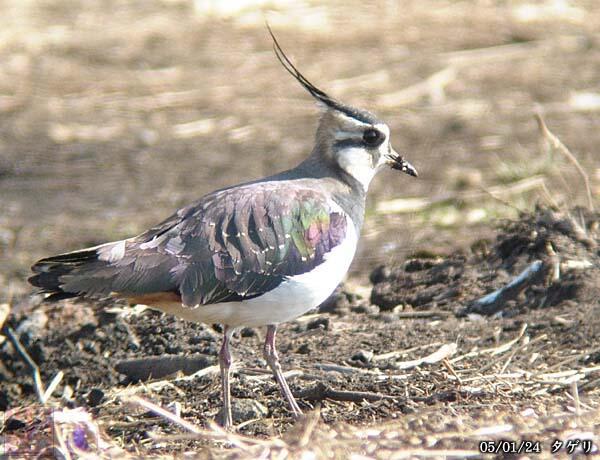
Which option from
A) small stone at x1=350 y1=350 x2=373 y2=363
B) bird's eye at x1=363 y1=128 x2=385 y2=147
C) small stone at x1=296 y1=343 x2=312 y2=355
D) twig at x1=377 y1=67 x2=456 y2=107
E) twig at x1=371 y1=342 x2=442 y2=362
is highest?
bird's eye at x1=363 y1=128 x2=385 y2=147

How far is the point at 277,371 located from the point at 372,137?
1548 millimetres

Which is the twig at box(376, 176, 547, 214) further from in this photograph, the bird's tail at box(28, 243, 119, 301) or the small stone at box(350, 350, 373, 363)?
the bird's tail at box(28, 243, 119, 301)

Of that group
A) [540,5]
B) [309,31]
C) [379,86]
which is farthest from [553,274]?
[540,5]

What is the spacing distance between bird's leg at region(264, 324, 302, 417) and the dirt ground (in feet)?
0.32

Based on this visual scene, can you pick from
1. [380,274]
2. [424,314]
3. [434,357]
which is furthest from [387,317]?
[434,357]

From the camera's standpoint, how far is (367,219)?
10070mm

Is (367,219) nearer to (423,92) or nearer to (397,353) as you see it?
(397,353)

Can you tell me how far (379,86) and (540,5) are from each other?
12.8ft

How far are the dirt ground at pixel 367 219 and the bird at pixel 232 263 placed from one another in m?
0.52

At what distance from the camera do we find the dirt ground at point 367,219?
5723 millimetres

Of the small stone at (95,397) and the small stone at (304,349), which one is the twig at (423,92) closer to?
the small stone at (304,349)

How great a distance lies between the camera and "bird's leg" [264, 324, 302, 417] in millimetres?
Answer: 5941

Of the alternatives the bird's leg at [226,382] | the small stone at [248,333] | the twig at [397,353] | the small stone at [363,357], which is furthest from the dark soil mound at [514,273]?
the bird's leg at [226,382]

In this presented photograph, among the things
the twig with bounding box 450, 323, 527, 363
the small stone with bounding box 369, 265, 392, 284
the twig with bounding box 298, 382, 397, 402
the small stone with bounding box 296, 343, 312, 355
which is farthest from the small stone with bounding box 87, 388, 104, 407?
the small stone with bounding box 369, 265, 392, 284
